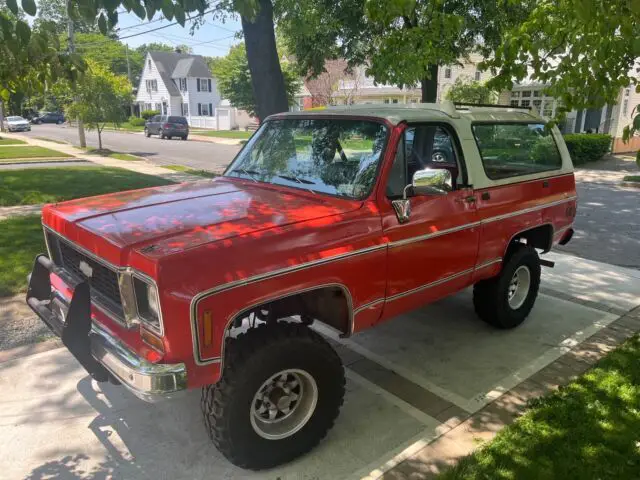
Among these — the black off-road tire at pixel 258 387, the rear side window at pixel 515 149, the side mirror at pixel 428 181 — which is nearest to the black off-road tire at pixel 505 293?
the rear side window at pixel 515 149

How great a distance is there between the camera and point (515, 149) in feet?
15.6

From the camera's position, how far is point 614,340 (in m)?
4.76

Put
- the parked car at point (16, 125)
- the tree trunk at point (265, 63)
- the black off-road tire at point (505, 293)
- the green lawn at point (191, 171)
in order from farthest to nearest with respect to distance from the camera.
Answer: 1. the parked car at point (16, 125)
2. the green lawn at point (191, 171)
3. the tree trunk at point (265, 63)
4. the black off-road tire at point (505, 293)

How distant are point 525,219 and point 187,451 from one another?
3.39 meters

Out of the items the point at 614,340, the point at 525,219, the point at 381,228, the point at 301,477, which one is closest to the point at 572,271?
the point at 614,340

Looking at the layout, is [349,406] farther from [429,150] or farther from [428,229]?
[429,150]

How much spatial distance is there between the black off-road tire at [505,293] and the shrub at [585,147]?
16.0 meters

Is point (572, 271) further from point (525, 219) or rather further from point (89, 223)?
point (89, 223)

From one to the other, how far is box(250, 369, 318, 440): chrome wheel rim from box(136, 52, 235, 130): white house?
5284 centimetres

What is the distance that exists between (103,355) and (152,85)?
216 ft

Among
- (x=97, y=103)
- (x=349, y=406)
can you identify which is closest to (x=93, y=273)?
(x=349, y=406)

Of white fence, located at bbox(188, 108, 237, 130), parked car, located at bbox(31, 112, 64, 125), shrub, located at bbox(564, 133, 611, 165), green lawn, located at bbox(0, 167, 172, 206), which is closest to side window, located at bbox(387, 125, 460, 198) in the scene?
green lawn, located at bbox(0, 167, 172, 206)

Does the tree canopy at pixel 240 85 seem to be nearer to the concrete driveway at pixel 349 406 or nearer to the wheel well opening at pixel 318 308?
the concrete driveway at pixel 349 406

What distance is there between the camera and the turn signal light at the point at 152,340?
2.58 metres
